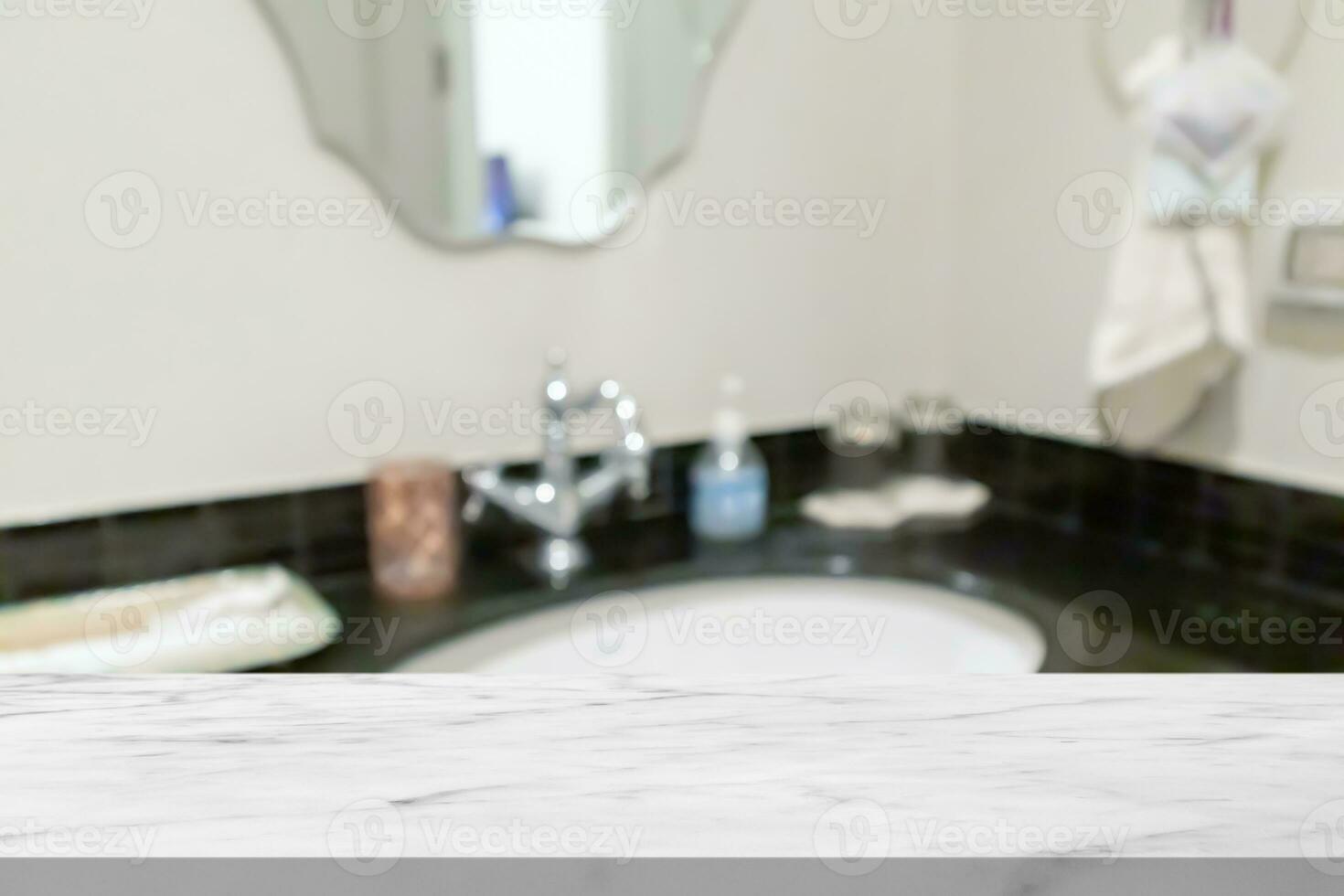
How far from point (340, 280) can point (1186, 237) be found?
2.78 feet

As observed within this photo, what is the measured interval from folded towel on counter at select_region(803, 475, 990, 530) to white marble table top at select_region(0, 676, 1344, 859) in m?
1.03

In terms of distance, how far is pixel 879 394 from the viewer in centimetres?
158

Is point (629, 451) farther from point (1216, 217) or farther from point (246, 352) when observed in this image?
point (1216, 217)

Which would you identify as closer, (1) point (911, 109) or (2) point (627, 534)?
(2) point (627, 534)

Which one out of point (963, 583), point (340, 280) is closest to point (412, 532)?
point (340, 280)

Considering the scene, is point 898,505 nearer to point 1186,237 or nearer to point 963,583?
point 963,583

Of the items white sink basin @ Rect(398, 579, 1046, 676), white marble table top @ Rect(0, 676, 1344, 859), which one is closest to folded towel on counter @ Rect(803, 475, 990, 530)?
white sink basin @ Rect(398, 579, 1046, 676)

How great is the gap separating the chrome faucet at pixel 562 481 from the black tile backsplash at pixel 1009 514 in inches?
2.7

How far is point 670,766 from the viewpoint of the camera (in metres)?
0.31

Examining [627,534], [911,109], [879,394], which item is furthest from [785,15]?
[627,534]

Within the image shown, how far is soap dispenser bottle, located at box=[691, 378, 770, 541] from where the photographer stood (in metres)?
1.35

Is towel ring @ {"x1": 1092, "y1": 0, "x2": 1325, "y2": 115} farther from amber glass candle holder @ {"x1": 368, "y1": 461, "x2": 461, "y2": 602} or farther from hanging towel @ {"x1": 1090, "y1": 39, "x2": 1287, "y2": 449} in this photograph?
amber glass candle holder @ {"x1": 368, "y1": 461, "x2": 461, "y2": 602}

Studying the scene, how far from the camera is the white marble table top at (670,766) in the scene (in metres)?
0.28

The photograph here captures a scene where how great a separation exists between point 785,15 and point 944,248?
0.38 metres
